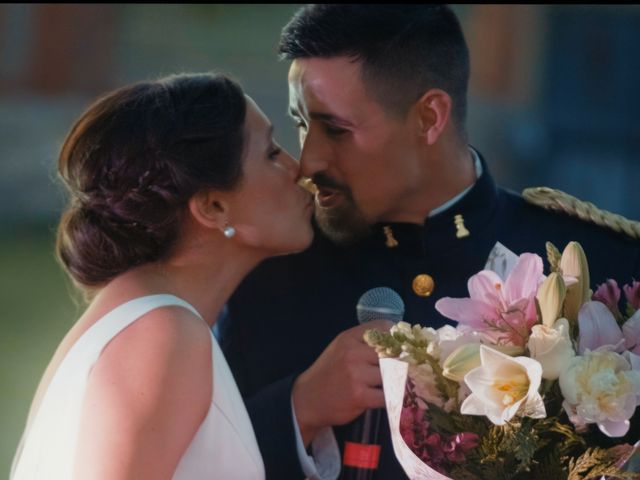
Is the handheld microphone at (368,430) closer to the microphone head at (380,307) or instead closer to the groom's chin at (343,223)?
the microphone head at (380,307)

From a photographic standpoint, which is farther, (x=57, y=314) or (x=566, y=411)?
(x=57, y=314)

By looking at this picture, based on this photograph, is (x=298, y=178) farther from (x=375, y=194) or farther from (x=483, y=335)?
(x=483, y=335)

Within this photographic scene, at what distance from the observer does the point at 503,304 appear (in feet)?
6.93

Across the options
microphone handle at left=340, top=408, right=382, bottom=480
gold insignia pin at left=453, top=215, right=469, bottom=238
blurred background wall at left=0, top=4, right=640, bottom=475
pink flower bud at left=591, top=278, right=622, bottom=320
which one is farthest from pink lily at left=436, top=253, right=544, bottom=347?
blurred background wall at left=0, top=4, right=640, bottom=475

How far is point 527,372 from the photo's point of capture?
6.63ft

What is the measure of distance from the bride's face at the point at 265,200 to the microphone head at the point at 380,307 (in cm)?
24

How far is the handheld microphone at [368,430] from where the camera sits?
97.8 inches

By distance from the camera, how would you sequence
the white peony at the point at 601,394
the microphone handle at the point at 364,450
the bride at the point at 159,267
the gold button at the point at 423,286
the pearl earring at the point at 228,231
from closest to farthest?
the white peony at the point at 601,394, the bride at the point at 159,267, the microphone handle at the point at 364,450, the pearl earring at the point at 228,231, the gold button at the point at 423,286

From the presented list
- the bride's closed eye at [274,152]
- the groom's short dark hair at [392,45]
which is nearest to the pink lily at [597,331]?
the bride's closed eye at [274,152]

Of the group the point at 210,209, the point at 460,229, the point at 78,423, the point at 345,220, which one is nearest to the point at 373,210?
the point at 345,220

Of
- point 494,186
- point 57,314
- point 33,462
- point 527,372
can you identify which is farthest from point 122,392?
point 57,314

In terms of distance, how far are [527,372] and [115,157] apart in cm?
96

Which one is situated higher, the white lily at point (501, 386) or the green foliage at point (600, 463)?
the white lily at point (501, 386)

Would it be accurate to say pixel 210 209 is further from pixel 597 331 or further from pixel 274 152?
pixel 597 331
